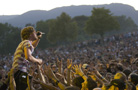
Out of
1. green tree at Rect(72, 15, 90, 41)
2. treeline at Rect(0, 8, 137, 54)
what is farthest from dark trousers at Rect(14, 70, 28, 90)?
green tree at Rect(72, 15, 90, 41)

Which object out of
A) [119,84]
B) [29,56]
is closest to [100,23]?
[29,56]

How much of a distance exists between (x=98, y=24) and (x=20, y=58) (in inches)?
1670

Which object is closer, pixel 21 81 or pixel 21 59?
pixel 21 81

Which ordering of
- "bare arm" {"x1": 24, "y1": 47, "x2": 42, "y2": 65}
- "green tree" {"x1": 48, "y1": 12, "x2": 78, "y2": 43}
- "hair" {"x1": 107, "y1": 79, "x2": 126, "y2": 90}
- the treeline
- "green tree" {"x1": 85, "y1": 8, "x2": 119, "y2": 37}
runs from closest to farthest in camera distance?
"hair" {"x1": 107, "y1": 79, "x2": 126, "y2": 90} < "bare arm" {"x1": 24, "y1": 47, "x2": 42, "y2": 65} < "green tree" {"x1": 85, "y1": 8, "x2": 119, "y2": 37} < the treeline < "green tree" {"x1": 48, "y1": 12, "x2": 78, "y2": 43}

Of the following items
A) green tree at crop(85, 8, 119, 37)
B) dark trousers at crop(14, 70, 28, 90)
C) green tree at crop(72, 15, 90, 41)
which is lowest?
green tree at crop(72, 15, 90, 41)

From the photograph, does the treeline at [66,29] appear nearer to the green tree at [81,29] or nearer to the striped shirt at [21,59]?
the green tree at [81,29]

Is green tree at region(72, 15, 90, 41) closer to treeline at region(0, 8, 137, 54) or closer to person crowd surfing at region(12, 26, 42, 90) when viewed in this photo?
treeline at region(0, 8, 137, 54)

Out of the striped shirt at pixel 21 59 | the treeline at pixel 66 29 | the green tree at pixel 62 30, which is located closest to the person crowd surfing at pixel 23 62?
the striped shirt at pixel 21 59

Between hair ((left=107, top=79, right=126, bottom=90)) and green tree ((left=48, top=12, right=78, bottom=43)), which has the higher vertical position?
hair ((left=107, top=79, right=126, bottom=90))

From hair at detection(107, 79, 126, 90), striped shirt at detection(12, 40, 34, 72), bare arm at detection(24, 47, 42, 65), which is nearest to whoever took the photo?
hair at detection(107, 79, 126, 90)

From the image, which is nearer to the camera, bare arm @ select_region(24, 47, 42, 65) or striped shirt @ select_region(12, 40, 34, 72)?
bare arm @ select_region(24, 47, 42, 65)

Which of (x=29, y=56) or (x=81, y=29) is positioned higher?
(x=29, y=56)

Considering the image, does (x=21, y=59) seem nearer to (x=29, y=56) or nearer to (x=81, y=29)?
(x=29, y=56)

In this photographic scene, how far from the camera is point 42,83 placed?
3.86 metres
